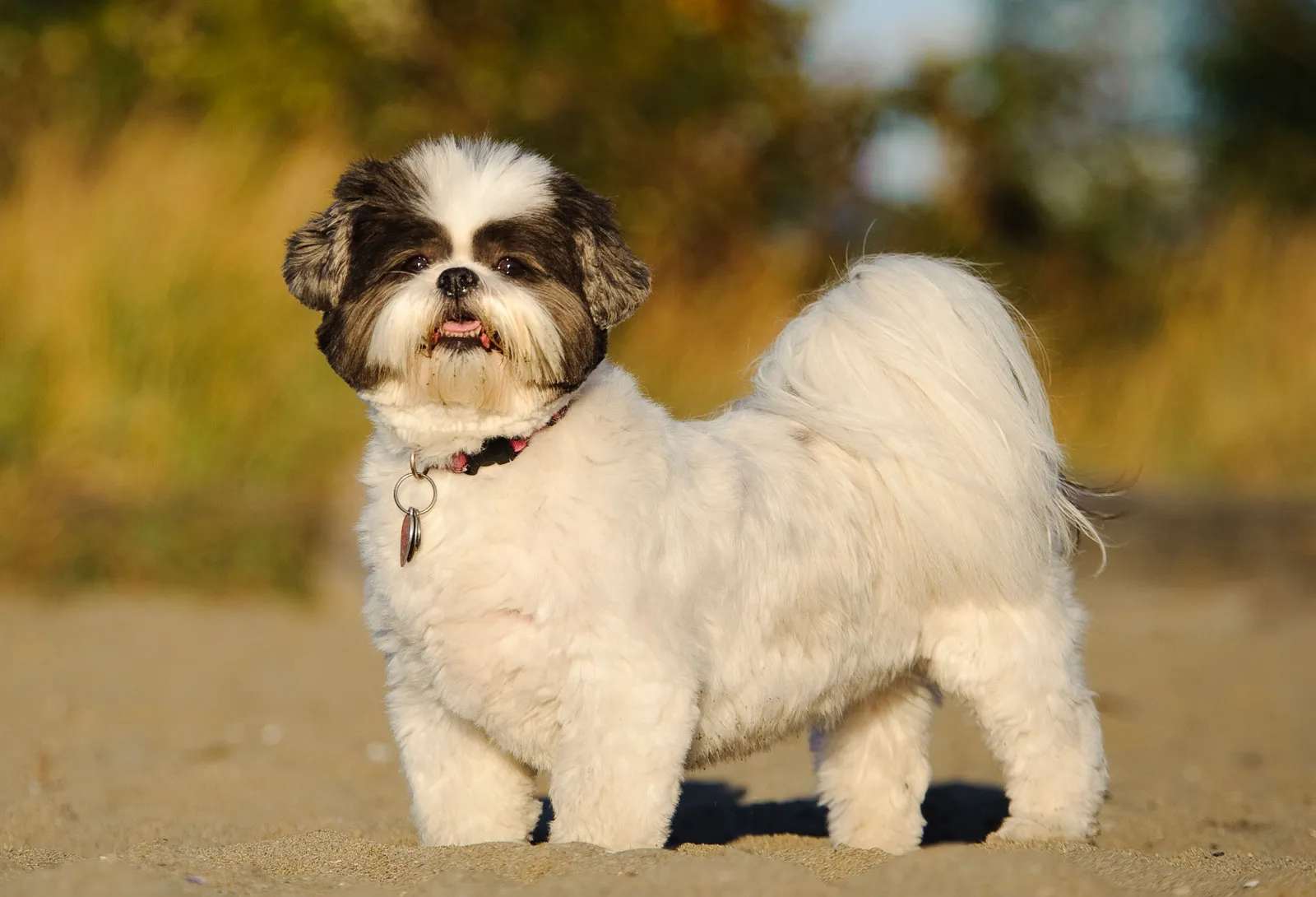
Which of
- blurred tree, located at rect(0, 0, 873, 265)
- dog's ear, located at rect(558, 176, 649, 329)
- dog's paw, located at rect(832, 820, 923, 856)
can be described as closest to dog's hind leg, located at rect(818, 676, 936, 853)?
dog's paw, located at rect(832, 820, 923, 856)

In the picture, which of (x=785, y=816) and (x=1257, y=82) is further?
(x=1257, y=82)

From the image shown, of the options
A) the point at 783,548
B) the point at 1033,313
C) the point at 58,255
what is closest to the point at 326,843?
the point at 783,548

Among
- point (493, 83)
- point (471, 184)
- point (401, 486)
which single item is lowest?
point (401, 486)

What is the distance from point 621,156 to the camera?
14.2m

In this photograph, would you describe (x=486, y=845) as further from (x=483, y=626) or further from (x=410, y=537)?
(x=410, y=537)

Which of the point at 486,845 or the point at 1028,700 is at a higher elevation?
the point at 1028,700

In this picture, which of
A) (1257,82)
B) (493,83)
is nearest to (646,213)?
(493,83)

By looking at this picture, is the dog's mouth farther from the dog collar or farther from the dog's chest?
the dog's chest

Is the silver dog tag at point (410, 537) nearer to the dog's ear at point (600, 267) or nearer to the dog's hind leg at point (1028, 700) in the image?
the dog's ear at point (600, 267)

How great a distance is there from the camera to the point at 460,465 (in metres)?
4.30

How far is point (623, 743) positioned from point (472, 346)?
3.28 feet

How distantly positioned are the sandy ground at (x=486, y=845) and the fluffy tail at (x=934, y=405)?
91 centimetres

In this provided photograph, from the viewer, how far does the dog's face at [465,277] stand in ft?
13.6

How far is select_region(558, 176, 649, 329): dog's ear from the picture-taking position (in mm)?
4418
